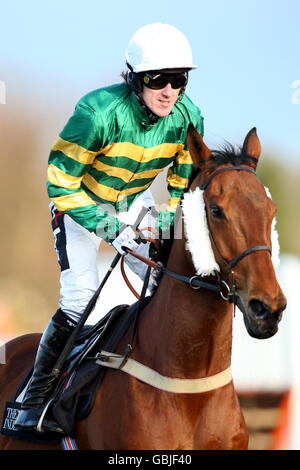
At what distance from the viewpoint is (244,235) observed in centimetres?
295

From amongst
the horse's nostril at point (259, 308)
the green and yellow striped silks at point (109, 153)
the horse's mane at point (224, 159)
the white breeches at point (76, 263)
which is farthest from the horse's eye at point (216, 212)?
the white breeches at point (76, 263)

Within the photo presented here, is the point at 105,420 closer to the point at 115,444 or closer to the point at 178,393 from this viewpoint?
the point at 115,444

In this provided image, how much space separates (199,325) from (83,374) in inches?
29.9

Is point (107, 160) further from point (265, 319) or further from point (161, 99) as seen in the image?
point (265, 319)

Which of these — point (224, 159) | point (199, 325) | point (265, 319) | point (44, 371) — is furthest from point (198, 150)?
point (44, 371)

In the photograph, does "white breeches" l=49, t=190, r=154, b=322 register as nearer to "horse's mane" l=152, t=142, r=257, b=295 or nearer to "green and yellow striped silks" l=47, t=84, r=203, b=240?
"green and yellow striped silks" l=47, t=84, r=203, b=240

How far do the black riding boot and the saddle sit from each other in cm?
7

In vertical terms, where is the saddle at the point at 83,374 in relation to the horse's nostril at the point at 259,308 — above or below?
below

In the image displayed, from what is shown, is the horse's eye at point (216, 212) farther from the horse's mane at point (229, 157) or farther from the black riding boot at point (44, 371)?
the black riding boot at point (44, 371)

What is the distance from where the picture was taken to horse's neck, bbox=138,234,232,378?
3.21 m

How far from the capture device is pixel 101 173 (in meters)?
3.96

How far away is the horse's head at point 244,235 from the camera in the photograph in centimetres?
281

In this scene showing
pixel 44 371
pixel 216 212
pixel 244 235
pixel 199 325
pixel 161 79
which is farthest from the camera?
pixel 44 371
